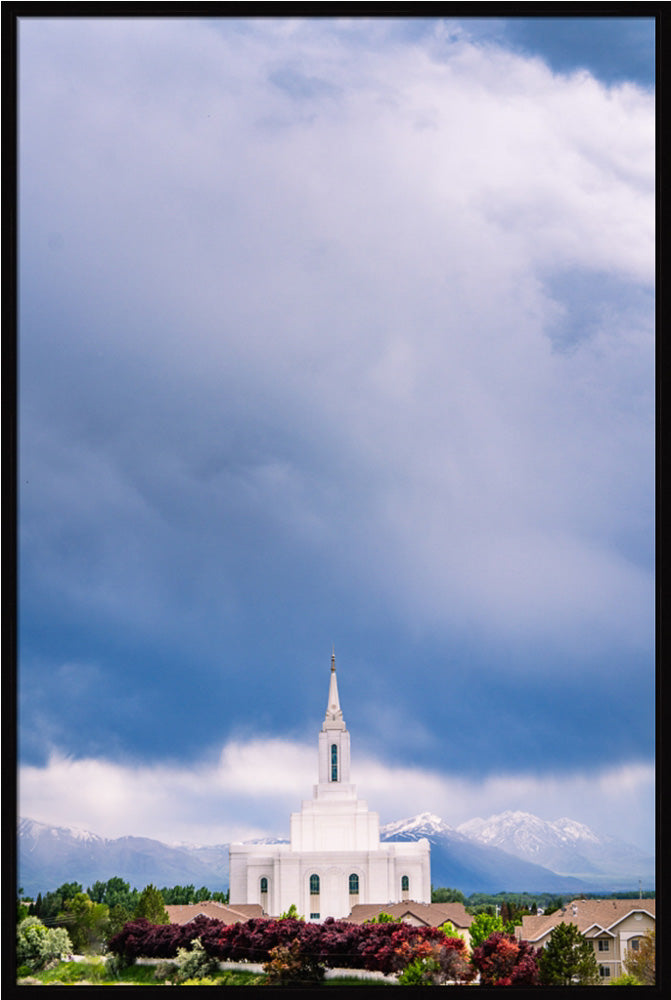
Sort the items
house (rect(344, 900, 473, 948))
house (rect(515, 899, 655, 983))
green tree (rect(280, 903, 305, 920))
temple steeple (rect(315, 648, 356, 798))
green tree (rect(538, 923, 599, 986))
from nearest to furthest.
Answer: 1. green tree (rect(538, 923, 599, 986))
2. house (rect(515, 899, 655, 983))
3. green tree (rect(280, 903, 305, 920))
4. house (rect(344, 900, 473, 948))
5. temple steeple (rect(315, 648, 356, 798))

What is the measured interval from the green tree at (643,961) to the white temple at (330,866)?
15992 mm

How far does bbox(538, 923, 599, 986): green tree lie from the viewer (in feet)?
39.9

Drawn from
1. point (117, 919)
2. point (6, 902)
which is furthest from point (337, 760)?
point (6, 902)

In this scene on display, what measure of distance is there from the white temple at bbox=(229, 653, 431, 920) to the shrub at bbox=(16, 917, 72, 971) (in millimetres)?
15770

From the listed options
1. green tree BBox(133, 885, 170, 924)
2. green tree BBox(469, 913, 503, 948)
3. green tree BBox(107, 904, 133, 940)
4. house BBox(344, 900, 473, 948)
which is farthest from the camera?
house BBox(344, 900, 473, 948)

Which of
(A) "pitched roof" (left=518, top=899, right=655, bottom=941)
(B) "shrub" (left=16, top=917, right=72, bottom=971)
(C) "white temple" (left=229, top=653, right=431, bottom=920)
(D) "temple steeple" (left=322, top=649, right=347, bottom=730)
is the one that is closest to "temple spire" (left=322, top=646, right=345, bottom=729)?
→ (D) "temple steeple" (left=322, top=649, right=347, bottom=730)

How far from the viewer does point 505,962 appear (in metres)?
12.7

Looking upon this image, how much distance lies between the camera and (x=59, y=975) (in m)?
13.0

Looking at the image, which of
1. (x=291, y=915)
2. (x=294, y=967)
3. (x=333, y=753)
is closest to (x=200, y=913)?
(x=291, y=915)

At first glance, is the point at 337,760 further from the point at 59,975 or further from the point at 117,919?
the point at 59,975

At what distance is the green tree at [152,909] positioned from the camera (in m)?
18.8

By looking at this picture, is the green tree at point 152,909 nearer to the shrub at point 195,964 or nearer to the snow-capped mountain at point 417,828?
the shrub at point 195,964

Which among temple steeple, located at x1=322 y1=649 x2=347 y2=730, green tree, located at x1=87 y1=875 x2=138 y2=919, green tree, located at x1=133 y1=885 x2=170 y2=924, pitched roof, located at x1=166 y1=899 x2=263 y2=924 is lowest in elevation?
pitched roof, located at x1=166 y1=899 x2=263 y2=924

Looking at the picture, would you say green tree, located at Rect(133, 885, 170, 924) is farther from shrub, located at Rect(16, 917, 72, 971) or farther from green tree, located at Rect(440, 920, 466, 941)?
shrub, located at Rect(16, 917, 72, 971)
